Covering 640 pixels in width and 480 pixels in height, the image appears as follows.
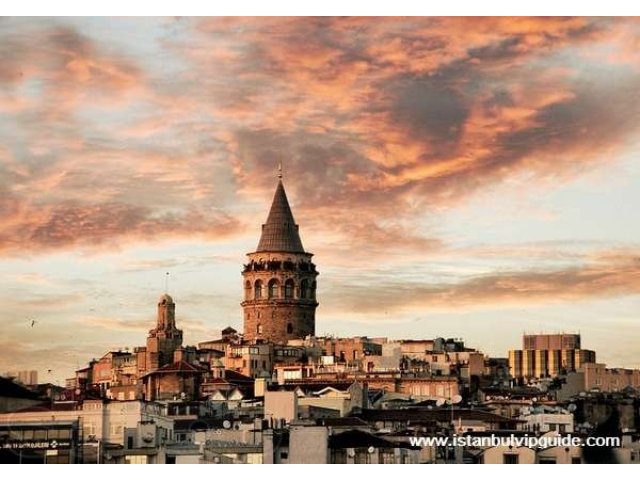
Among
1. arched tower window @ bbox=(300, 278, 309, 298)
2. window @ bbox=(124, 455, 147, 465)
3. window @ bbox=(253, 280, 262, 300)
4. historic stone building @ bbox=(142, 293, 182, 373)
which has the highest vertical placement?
window @ bbox=(253, 280, 262, 300)

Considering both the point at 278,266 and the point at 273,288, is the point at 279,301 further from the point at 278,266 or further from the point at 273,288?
the point at 278,266

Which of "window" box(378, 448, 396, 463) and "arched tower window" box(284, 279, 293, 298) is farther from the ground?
"arched tower window" box(284, 279, 293, 298)

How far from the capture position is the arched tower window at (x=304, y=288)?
79256mm

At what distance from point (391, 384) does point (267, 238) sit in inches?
331

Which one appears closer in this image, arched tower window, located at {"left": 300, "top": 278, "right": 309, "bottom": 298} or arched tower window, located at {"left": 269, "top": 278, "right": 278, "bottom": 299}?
arched tower window, located at {"left": 300, "top": 278, "right": 309, "bottom": 298}

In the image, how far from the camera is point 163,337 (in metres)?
76.2

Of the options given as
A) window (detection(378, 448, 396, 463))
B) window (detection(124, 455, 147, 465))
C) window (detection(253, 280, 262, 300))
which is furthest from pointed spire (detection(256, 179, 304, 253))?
window (detection(378, 448, 396, 463))

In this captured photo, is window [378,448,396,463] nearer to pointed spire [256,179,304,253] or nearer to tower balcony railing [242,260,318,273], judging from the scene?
pointed spire [256,179,304,253]

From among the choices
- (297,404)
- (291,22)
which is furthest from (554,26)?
(297,404)

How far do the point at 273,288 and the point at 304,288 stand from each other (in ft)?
12.7

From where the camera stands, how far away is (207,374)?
81.6 metres

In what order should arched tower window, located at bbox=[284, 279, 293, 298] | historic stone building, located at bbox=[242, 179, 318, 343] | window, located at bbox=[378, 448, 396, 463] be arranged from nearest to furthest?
window, located at bbox=[378, 448, 396, 463], historic stone building, located at bbox=[242, 179, 318, 343], arched tower window, located at bbox=[284, 279, 293, 298]

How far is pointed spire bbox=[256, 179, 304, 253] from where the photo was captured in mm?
66562
